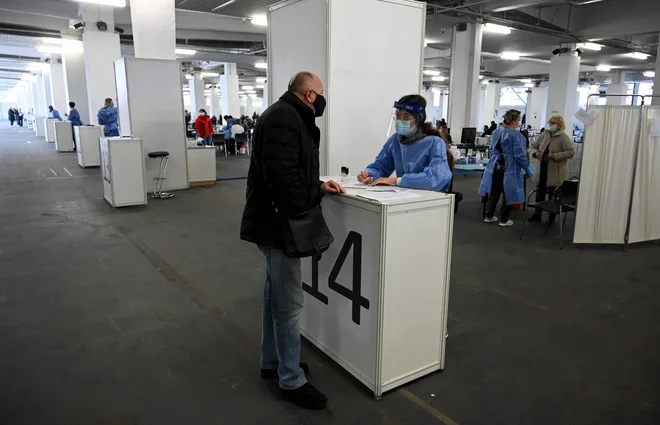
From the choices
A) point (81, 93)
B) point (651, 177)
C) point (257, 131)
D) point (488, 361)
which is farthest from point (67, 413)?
point (81, 93)

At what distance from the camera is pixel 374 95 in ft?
10.8

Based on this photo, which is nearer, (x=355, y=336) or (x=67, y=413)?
(x=67, y=413)

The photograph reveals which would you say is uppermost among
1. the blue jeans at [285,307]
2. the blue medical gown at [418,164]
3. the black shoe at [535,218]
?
the blue medical gown at [418,164]

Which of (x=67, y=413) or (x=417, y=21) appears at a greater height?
(x=417, y=21)

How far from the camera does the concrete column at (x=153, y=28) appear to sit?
736 cm

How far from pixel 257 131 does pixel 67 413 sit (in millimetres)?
1564

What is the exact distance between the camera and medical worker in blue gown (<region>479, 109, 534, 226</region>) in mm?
5555

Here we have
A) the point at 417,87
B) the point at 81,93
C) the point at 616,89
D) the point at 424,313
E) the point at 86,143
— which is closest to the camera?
the point at 424,313

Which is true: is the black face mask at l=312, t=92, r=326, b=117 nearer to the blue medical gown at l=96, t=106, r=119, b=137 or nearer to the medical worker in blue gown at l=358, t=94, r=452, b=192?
the medical worker in blue gown at l=358, t=94, r=452, b=192

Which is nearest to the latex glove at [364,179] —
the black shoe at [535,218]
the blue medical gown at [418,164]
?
the blue medical gown at [418,164]

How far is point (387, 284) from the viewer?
215 cm

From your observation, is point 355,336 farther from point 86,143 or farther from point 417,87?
point 86,143

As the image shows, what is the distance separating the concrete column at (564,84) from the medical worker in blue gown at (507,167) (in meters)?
9.66

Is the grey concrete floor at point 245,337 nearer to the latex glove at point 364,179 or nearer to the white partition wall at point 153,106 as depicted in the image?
the latex glove at point 364,179
